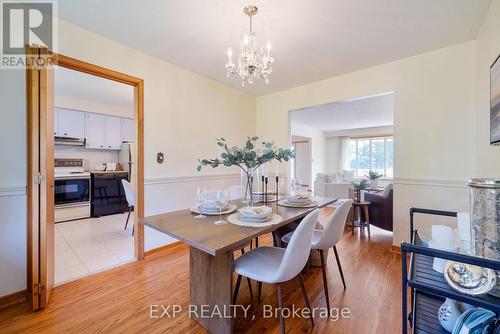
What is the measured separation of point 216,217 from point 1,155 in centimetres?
177

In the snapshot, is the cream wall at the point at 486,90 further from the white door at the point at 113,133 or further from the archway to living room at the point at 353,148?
the white door at the point at 113,133

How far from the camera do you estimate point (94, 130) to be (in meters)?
4.61

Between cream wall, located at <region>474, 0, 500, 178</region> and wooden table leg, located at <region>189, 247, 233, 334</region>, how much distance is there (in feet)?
7.16

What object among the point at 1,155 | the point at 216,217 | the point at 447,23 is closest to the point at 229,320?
the point at 216,217

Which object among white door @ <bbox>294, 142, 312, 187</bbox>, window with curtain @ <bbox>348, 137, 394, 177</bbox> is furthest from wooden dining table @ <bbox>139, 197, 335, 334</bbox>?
window with curtain @ <bbox>348, 137, 394, 177</bbox>

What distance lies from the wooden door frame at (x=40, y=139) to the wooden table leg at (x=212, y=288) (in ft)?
4.08

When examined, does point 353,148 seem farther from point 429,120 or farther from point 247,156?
point 247,156

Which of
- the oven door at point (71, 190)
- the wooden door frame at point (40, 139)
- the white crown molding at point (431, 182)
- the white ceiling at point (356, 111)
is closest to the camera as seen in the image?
the wooden door frame at point (40, 139)

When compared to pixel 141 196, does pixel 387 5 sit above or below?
above

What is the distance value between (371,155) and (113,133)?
26.9 feet

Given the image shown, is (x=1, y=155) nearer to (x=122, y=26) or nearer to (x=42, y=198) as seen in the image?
Answer: (x=42, y=198)

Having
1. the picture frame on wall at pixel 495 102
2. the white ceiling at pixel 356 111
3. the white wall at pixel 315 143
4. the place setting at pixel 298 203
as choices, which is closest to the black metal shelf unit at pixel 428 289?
the place setting at pixel 298 203

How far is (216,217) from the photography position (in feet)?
5.18

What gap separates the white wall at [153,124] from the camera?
66.9 inches
